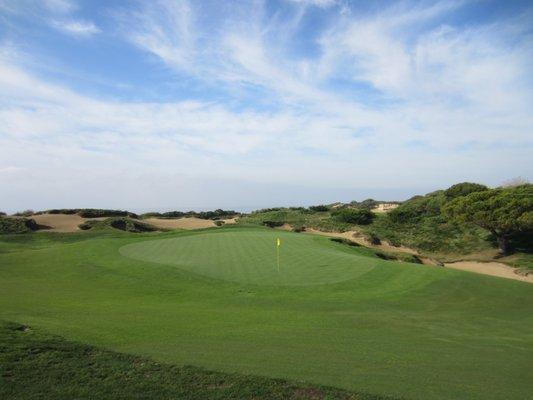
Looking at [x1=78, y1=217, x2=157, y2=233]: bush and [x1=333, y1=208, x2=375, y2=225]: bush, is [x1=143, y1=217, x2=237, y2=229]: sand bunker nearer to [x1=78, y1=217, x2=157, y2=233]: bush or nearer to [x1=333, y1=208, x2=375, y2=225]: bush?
[x1=78, y1=217, x2=157, y2=233]: bush

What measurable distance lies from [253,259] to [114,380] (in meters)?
14.6

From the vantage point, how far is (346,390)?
264 inches

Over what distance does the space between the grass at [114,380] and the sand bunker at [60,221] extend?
31.6m

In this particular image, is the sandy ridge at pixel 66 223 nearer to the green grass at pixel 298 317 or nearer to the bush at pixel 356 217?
the green grass at pixel 298 317

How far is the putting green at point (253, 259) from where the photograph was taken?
689 inches

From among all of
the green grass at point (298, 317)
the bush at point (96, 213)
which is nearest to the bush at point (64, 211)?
the bush at point (96, 213)

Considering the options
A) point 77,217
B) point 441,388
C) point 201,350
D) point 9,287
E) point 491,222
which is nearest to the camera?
point 441,388

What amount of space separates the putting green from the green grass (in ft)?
0.62

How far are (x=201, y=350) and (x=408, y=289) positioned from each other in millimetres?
10895

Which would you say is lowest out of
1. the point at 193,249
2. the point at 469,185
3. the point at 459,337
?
the point at 459,337

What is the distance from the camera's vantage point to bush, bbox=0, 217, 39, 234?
3334cm

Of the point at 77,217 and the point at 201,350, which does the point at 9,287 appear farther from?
the point at 77,217

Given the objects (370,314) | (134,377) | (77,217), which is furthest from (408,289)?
(77,217)

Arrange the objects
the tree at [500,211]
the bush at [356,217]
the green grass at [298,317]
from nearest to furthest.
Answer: the green grass at [298,317] → the tree at [500,211] → the bush at [356,217]
